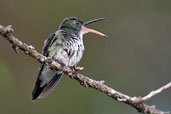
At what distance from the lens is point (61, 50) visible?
469cm

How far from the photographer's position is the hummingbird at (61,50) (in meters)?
4.69

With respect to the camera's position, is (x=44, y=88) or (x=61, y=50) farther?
(x=44, y=88)

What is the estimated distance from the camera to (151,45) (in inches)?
348

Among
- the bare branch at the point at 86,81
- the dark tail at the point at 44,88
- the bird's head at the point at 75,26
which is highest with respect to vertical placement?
the bird's head at the point at 75,26

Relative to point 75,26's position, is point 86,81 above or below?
below

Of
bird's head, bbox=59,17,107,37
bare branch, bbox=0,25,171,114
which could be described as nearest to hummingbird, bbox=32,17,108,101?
bird's head, bbox=59,17,107,37

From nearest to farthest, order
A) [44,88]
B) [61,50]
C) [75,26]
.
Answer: [61,50], [44,88], [75,26]

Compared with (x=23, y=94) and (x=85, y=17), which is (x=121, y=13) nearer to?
(x=85, y=17)

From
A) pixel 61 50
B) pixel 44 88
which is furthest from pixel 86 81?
pixel 44 88

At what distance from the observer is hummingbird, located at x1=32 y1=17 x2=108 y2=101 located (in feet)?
15.4

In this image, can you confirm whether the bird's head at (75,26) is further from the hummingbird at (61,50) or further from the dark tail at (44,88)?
the dark tail at (44,88)

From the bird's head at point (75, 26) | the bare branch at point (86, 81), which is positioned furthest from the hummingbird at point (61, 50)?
the bare branch at point (86, 81)

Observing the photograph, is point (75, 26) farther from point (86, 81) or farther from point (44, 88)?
point (86, 81)

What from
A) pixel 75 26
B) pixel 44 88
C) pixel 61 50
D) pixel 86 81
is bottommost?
pixel 86 81
